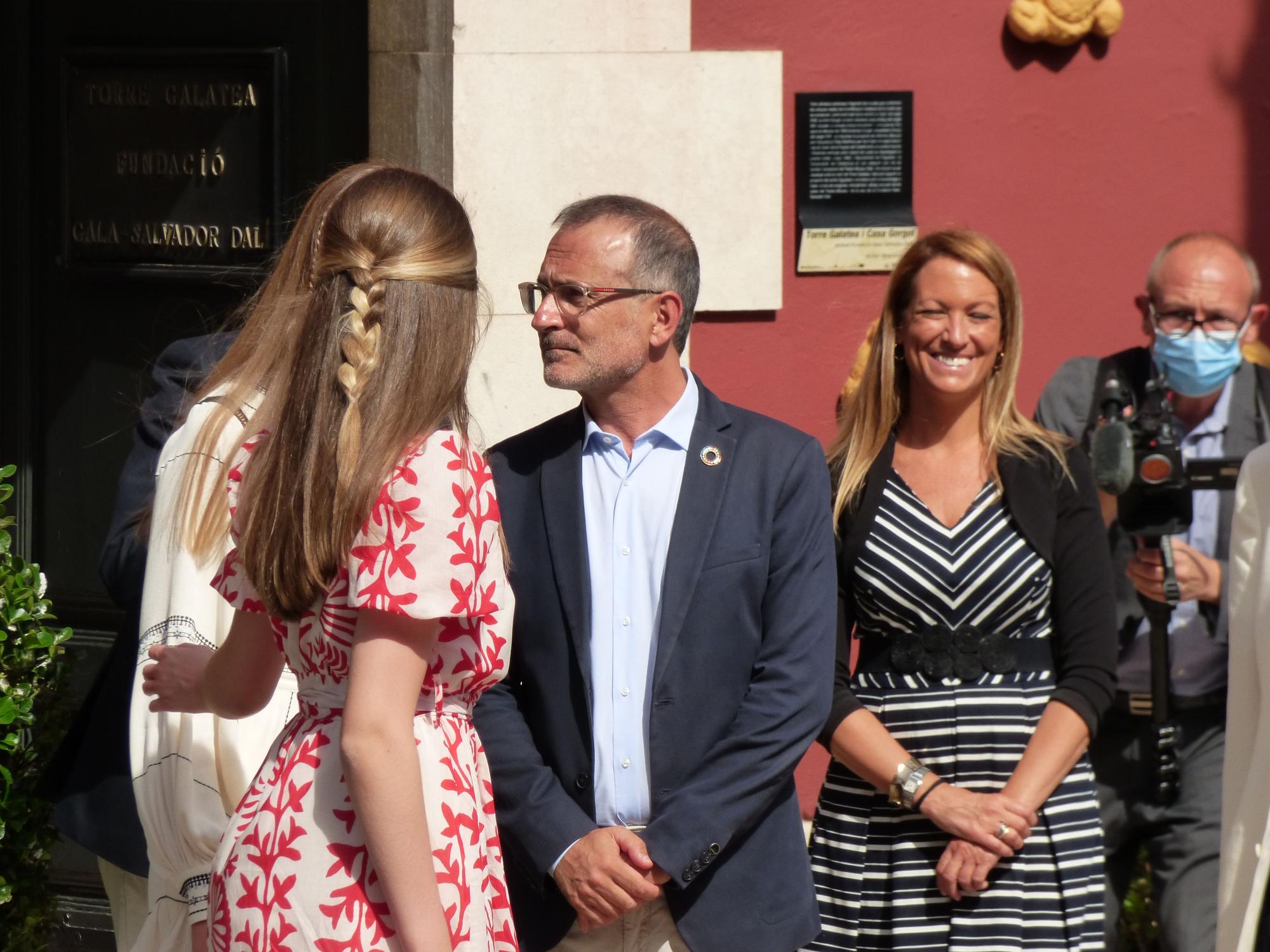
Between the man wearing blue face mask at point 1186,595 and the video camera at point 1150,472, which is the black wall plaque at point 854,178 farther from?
the video camera at point 1150,472

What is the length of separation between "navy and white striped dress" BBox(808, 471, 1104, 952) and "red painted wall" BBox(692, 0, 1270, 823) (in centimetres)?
141

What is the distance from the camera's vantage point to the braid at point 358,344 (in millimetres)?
2205

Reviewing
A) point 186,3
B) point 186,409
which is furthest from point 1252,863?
point 186,3

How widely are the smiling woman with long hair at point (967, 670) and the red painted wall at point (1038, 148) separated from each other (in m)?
1.26

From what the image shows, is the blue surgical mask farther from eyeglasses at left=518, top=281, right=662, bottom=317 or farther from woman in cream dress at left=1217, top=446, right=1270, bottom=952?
eyeglasses at left=518, top=281, right=662, bottom=317

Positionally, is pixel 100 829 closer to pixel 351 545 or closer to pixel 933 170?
pixel 351 545

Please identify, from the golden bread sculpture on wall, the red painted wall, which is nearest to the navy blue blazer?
the red painted wall

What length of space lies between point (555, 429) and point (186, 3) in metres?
2.68

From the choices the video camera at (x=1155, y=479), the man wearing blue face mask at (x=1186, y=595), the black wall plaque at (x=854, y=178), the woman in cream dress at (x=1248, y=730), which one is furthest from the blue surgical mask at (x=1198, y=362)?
the woman in cream dress at (x=1248, y=730)

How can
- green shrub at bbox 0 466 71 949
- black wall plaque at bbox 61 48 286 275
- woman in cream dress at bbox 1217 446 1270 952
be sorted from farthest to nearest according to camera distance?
black wall plaque at bbox 61 48 286 275 < green shrub at bbox 0 466 71 949 < woman in cream dress at bbox 1217 446 1270 952

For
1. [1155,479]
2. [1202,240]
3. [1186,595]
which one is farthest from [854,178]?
[1155,479]

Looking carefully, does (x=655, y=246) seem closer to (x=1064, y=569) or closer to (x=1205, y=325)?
(x=1064, y=569)

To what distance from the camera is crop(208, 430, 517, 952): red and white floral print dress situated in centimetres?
220

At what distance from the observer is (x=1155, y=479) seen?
321cm
